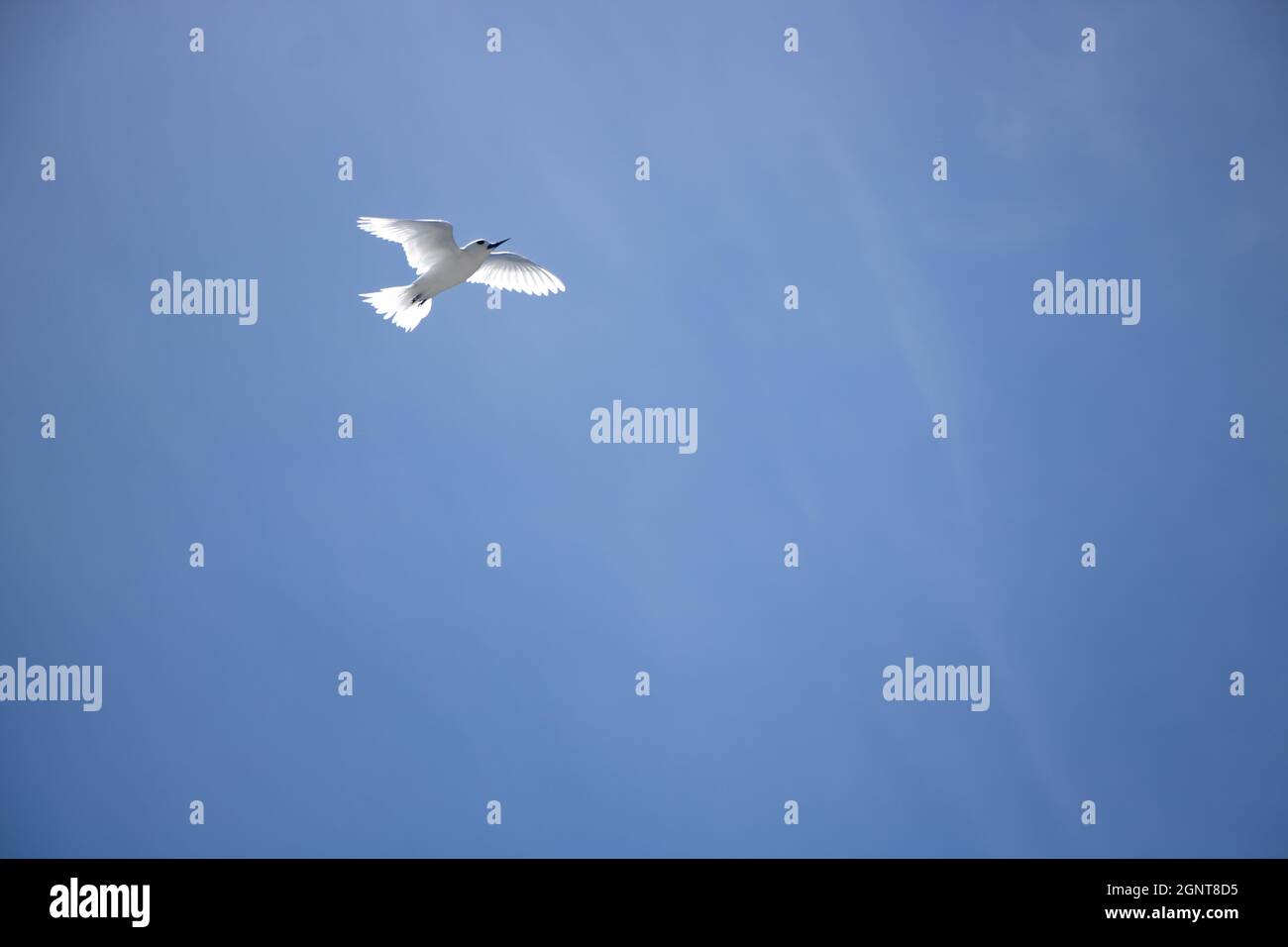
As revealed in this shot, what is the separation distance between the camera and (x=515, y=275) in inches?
128

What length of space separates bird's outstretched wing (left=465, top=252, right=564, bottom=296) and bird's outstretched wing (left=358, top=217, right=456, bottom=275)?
189 mm

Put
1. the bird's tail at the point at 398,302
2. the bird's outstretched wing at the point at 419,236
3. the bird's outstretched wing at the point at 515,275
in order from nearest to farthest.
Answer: the bird's outstretched wing at the point at 419,236 < the bird's tail at the point at 398,302 < the bird's outstretched wing at the point at 515,275

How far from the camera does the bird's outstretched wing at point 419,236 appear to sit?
9.65 ft

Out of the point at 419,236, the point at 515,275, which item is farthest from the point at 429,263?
the point at 515,275

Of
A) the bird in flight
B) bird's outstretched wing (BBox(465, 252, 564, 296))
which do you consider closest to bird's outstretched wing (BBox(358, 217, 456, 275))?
the bird in flight

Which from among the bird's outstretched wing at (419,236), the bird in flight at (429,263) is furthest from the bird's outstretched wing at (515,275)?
the bird's outstretched wing at (419,236)

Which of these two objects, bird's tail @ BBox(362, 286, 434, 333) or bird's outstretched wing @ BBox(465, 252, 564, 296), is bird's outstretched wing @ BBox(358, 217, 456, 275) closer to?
bird's tail @ BBox(362, 286, 434, 333)

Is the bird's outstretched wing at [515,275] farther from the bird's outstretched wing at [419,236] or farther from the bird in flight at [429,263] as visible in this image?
the bird's outstretched wing at [419,236]

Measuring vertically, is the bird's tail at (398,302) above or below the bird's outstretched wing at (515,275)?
below

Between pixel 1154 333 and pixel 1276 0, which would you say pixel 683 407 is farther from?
pixel 1276 0

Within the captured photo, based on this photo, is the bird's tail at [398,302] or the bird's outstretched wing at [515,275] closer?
the bird's tail at [398,302]

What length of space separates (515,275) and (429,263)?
28 cm
